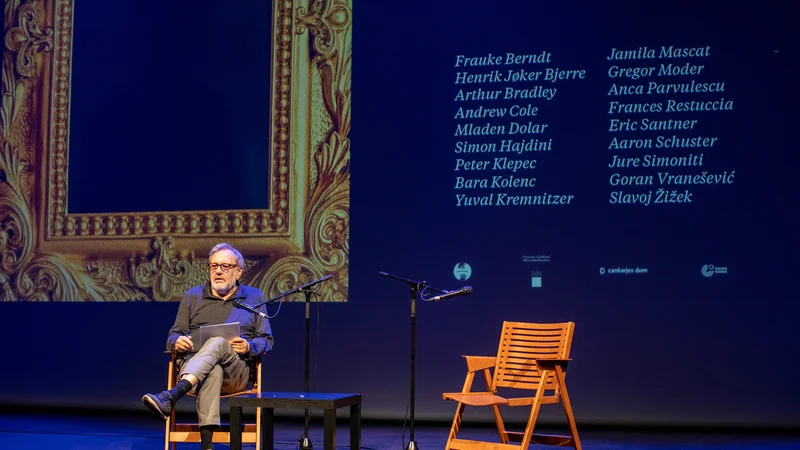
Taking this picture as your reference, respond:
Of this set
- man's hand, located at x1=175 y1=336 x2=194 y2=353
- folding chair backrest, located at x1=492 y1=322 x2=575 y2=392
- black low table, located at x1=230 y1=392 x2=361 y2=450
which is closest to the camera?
black low table, located at x1=230 y1=392 x2=361 y2=450

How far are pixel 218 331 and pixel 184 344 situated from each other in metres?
0.19

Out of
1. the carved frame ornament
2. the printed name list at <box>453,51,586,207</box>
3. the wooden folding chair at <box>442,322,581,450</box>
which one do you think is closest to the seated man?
the wooden folding chair at <box>442,322,581,450</box>

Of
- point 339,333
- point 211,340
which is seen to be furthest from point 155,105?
point 211,340

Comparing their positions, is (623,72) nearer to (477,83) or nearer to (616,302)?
(477,83)

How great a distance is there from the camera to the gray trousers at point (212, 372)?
13.7 ft

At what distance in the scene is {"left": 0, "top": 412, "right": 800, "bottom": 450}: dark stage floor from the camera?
16.3 feet

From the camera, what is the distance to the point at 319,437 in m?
5.32

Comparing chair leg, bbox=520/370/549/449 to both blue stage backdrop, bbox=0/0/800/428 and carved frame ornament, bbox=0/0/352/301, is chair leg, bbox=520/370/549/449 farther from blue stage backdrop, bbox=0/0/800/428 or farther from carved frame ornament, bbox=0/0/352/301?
carved frame ornament, bbox=0/0/352/301

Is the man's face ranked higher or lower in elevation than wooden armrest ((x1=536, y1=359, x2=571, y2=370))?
higher

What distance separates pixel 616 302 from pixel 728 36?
1.90m

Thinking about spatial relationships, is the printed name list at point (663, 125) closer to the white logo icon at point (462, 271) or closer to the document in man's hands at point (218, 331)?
the white logo icon at point (462, 271)

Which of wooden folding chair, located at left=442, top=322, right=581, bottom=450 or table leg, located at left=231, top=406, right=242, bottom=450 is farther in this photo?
wooden folding chair, located at left=442, top=322, right=581, bottom=450

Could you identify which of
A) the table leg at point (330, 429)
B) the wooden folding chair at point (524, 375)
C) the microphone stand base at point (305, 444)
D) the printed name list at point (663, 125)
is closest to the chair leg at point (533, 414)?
the wooden folding chair at point (524, 375)

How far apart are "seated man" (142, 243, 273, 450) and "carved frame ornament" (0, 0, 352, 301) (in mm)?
1434
